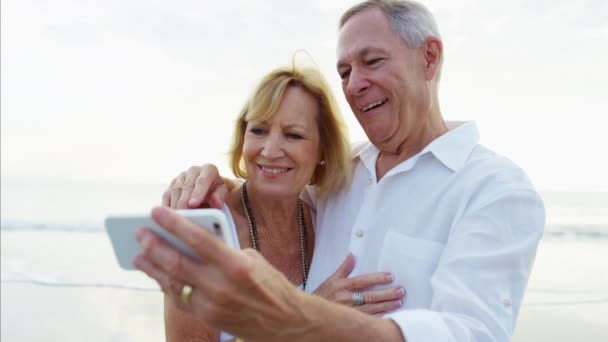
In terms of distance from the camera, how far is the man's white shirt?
1.77 meters

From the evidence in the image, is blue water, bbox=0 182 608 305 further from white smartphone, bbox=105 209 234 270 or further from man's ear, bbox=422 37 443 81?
white smartphone, bbox=105 209 234 270

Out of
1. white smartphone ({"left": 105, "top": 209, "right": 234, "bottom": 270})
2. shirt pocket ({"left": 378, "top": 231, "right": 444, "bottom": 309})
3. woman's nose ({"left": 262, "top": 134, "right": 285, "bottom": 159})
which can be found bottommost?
shirt pocket ({"left": 378, "top": 231, "right": 444, "bottom": 309})

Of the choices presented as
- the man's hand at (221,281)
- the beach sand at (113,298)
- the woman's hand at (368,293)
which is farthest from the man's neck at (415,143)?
the beach sand at (113,298)

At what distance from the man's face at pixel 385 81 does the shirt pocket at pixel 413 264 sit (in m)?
0.69

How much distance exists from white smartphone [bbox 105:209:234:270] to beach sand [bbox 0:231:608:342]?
17.3 feet

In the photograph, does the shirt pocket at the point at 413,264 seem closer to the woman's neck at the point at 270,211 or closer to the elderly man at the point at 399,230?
the elderly man at the point at 399,230

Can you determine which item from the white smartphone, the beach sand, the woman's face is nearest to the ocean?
the beach sand

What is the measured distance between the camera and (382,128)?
279cm

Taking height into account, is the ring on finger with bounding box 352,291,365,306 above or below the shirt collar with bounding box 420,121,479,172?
below

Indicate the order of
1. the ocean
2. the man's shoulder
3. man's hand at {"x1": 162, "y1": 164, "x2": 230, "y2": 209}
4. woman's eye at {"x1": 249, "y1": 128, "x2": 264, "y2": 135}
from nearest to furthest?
1. the man's shoulder
2. man's hand at {"x1": 162, "y1": 164, "x2": 230, "y2": 209}
3. woman's eye at {"x1": 249, "y1": 128, "x2": 264, "y2": 135}
4. the ocean

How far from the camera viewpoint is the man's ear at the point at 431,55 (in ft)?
9.39

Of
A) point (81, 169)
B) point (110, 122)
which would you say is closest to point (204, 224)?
point (110, 122)

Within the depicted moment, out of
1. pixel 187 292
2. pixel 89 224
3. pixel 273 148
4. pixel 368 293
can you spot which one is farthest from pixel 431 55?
pixel 89 224

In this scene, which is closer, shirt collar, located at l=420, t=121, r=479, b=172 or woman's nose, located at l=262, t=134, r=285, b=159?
shirt collar, located at l=420, t=121, r=479, b=172
